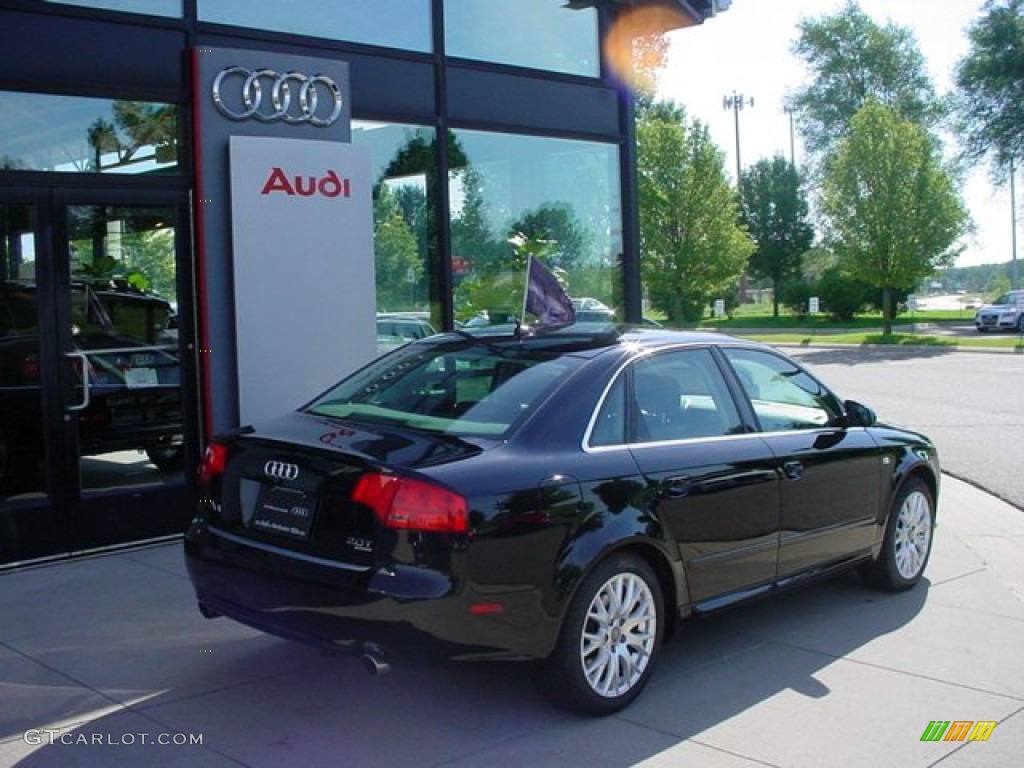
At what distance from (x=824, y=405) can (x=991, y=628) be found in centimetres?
142

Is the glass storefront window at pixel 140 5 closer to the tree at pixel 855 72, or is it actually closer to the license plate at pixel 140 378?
the license plate at pixel 140 378

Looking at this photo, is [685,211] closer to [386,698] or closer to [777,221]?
[777,221]

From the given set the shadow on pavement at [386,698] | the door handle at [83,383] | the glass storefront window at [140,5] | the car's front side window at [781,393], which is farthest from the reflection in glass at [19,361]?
the car's front side window at [781,393]

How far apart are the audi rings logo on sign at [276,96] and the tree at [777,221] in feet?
151

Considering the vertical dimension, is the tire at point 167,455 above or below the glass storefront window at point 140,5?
below

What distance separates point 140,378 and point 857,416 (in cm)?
463

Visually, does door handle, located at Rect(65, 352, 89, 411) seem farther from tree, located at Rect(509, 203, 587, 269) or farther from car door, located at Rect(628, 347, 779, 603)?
tree, located at Rect(509, 203, 587, 269)

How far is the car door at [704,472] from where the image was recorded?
4734 mm

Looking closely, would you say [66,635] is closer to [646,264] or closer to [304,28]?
[304,28]

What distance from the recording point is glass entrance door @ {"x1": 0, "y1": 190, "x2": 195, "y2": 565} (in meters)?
6.77

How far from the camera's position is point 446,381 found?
502 centimetres

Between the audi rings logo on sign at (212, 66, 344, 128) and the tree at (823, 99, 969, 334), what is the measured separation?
91.5 feet

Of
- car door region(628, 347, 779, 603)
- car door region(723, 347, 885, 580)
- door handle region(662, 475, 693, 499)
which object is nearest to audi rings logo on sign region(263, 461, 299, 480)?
car door region(628, 347, 779, 603)

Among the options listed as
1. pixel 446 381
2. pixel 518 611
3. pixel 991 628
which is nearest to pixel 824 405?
pixel 991 628
